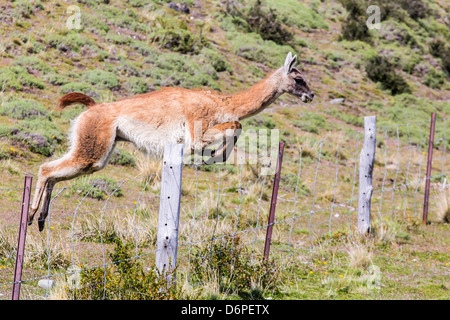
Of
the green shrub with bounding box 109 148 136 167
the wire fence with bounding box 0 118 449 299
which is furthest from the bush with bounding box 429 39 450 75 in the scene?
the green shrub with bounding box 109 148 136 167

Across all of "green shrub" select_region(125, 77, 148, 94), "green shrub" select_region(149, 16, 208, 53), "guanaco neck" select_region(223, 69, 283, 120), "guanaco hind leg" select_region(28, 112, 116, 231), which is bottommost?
"guanaco hind leg" select_region(28, 112, 116, 231)

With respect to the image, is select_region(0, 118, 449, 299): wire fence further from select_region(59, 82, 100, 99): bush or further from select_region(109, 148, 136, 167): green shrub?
select_region(59, 82, 100, 99): bush

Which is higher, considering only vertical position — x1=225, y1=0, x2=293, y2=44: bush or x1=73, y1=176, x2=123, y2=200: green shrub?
x1=225, y1=0, x2=293, y2=44: bush

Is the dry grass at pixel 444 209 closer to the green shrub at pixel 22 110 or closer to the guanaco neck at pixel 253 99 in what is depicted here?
the guanaco neck at pixel 253 99

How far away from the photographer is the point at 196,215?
30.2 ft

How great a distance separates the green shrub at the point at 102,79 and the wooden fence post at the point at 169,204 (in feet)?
34.0

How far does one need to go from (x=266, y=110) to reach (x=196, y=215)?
9259mm

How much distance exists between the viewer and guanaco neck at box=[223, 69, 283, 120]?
7301mm

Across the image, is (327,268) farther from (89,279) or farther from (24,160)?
(24,160)

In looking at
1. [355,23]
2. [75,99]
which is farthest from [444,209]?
[355,23]

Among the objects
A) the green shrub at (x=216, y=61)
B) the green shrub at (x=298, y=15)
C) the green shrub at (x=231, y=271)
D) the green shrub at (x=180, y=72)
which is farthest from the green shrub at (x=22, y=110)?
the green shrub at (x=298, y=15)

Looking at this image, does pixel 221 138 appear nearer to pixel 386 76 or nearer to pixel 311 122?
pixel 311 122

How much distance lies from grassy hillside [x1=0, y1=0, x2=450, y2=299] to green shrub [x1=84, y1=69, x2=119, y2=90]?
0.14 feet

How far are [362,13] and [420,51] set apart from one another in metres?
3.89
